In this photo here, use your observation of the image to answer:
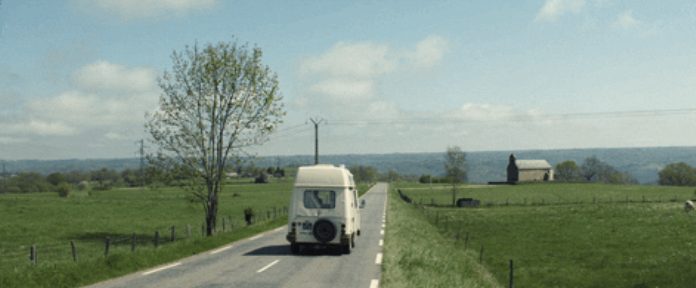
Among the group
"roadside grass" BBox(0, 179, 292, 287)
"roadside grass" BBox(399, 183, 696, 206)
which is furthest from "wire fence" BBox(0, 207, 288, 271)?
"roadside grass" BBox(399, 183, 696, 206)

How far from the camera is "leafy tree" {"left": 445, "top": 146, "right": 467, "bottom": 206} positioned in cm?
8844

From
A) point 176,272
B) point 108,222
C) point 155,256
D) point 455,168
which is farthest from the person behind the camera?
point 455,168

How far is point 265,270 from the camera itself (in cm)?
1753

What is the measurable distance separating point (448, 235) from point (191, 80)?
59.8 ft

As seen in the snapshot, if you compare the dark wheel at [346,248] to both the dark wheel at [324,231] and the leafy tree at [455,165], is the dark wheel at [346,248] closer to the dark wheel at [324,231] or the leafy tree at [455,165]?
the dark wheel at [324,231]

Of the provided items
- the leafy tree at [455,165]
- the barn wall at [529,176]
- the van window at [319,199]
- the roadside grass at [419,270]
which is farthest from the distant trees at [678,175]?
the van window at [319,199]

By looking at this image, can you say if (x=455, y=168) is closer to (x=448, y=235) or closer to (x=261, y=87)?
(x=448, y=235)

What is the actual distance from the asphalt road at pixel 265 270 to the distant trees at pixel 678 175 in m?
168

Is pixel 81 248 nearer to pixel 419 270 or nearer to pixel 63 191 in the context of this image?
pixel 419 270

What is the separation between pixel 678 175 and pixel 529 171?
50.8 m

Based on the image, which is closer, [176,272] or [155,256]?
[176,272]

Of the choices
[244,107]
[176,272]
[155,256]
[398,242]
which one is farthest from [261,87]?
[176,272]

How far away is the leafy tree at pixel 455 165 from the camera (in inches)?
3482

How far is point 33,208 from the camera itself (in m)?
67.4
